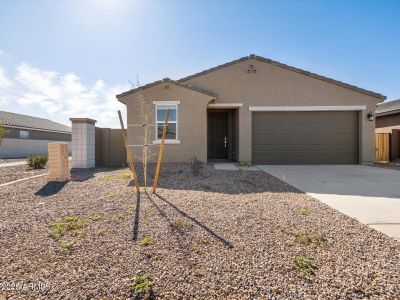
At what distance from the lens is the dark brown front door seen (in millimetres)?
13961

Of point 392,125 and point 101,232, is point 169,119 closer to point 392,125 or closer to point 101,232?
point 101,232

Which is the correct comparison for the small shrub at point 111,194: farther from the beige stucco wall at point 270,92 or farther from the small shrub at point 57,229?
the beige stucco wall at point 270,92

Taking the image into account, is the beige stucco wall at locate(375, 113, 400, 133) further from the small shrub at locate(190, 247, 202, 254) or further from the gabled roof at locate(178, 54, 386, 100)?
the small shrub at locate(190, 247, 202, 254)

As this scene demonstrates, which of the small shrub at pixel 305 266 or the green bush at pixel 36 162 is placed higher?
the green bush at pixel 36 162

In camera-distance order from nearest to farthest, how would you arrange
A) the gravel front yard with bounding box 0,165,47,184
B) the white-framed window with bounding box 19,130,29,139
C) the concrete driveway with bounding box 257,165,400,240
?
the concrete driveway with bounding box 257,165,400,240 → the gravel front yard with bounding box 0,165,47,184 → the white-framed window with bounding box 19,130,29,139

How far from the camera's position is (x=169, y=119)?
1070cm

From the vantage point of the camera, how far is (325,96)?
38.2 ft

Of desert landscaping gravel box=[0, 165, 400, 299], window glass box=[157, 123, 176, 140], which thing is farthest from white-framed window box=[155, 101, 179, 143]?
desert landscaping gravel box=[0, 165, 400, 299]

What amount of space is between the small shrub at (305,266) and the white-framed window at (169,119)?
28.4 feet

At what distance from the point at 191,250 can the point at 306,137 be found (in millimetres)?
10754

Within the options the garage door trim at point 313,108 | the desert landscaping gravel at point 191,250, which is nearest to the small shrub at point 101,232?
the desert landscaping gravel at point 191,250

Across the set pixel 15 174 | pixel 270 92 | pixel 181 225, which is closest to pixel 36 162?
pixel 15 174

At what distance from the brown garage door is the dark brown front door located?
2.59 meters

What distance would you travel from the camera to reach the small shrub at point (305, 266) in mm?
2320
